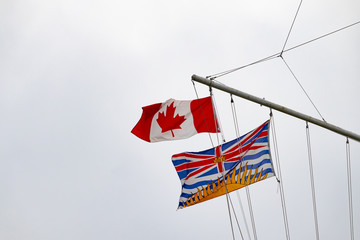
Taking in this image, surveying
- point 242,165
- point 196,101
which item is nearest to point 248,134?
point 242,165

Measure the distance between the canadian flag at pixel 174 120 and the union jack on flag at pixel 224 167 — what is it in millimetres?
1940

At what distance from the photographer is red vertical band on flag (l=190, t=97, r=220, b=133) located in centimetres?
3331

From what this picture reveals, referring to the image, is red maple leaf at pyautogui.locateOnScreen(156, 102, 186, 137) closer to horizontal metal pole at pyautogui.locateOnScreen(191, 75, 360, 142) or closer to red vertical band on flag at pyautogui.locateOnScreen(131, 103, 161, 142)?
red vertical band on flag at pyautogui.locateOnScreen(131, 103, 161, 142)

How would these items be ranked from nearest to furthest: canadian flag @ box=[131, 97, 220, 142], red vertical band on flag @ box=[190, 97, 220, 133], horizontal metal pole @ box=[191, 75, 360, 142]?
1. horizontal metal pole @ box=[191, 75, 360, 142]
2. red vertical band on flag @ box=[190, 97, 220, 133]
3. canadian flag @ box=[131, 97, 220, 142]

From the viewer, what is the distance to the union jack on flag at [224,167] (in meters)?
30.8

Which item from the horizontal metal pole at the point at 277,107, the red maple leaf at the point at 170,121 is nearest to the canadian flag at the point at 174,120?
the red maple leaf at the point at 170,121

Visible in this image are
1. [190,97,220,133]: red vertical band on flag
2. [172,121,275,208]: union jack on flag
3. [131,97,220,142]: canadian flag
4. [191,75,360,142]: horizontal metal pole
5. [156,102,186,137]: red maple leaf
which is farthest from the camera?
[156,102,186,137]: red maple leaf

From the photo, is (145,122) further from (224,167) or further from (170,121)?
(224,167)

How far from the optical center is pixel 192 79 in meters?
32.0

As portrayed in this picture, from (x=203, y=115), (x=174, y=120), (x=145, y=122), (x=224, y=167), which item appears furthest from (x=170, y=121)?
(x=224, y=167)

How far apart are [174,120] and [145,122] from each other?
1.54 metres

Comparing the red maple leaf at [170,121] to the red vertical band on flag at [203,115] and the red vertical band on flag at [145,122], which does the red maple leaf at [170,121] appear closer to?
the red vertical band on flag at [145,122]

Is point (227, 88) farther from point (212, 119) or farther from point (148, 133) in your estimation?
point (148, 133)

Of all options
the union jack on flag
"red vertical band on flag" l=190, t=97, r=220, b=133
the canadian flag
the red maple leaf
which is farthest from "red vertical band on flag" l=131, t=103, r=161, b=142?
the union jack on flag
